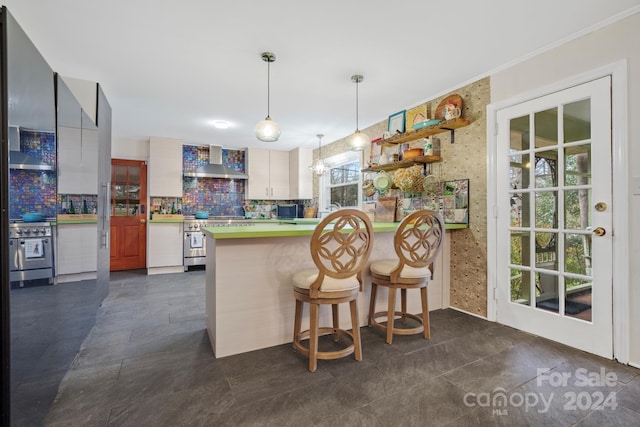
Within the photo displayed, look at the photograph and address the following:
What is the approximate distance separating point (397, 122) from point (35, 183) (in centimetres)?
351

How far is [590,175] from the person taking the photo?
7.10 ft

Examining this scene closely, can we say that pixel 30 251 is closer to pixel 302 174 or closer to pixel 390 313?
pixel 390 313

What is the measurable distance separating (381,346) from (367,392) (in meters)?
0.60

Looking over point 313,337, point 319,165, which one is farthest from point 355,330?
point 319,165

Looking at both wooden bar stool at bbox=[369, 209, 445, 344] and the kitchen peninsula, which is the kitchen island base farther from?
wooden bar stool at bbox=[369, 209, 445, 344]

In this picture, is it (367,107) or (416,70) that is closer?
(416,70)

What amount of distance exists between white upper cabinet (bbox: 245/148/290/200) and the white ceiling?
2279mm

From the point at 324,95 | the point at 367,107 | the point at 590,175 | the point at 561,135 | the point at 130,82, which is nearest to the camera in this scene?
the point at 590,175

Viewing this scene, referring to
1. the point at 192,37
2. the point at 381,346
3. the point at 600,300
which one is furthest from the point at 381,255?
the point at 192,37

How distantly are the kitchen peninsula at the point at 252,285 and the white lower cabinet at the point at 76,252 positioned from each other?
84cm

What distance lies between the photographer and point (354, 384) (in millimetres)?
1745

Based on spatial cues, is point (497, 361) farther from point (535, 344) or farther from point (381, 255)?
point (381, 255)

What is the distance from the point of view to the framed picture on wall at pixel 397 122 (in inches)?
146

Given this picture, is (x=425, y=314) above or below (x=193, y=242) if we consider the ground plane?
below
